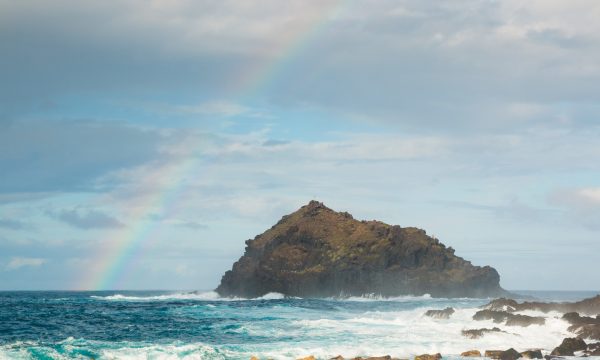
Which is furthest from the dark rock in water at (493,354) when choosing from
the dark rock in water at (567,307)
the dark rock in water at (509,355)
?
the dark rock in water at (567,307)

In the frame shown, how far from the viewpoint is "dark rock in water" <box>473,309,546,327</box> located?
1869 inches

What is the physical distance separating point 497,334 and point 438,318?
54.4 feet

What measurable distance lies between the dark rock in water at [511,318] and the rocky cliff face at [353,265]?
71620 millimetres

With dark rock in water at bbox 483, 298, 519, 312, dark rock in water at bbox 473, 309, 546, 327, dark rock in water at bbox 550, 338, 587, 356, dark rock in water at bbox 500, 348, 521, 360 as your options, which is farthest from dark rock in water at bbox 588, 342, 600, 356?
A: dark rock in water at bbox 483, 298, 519, 312

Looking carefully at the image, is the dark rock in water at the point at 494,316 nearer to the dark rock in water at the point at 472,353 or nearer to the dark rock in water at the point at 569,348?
the dark rock in water at the point at 569,348

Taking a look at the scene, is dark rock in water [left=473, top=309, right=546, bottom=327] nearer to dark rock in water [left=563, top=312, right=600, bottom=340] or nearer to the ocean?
the ocean

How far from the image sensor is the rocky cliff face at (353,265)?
126188 millimetres

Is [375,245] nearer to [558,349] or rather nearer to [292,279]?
[292,279]

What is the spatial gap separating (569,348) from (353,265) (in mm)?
92972

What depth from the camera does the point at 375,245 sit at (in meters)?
131

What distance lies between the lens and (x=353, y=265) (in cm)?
12762

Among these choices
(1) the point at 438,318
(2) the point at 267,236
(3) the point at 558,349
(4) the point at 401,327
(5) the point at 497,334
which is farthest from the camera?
(2) the point at 267,236

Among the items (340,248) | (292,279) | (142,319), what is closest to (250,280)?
(292,279)

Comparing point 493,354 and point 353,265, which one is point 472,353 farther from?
point 353,265
